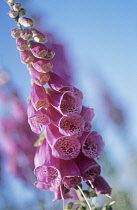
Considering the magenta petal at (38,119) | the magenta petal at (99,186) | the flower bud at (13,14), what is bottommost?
the magenta petal at (99,186)

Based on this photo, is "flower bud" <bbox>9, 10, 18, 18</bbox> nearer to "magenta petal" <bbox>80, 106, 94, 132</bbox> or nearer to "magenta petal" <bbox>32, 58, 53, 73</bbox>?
"magenta petal" <bbox>32, 58, 53, 73</bbox>

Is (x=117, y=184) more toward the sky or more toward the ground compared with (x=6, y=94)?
more toward the ground

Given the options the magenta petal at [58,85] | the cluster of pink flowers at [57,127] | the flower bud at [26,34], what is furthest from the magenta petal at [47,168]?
the flower bud at [26,34]

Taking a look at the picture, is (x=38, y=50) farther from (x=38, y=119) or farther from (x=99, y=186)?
(x=99, y=186)

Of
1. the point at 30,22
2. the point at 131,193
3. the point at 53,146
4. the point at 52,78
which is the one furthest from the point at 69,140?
the point at 131,193

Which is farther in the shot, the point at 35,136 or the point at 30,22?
the point at 35,136

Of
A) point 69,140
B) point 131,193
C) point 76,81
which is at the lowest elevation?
point 131,193

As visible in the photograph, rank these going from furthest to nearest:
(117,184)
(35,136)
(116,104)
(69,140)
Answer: (116,104), (117,184), (35,136), (69,140)

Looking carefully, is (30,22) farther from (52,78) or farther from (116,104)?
(116,104)

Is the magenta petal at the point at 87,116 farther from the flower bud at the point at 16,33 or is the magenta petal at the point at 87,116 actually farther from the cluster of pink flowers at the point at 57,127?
the flower bud at the point at 16,33
